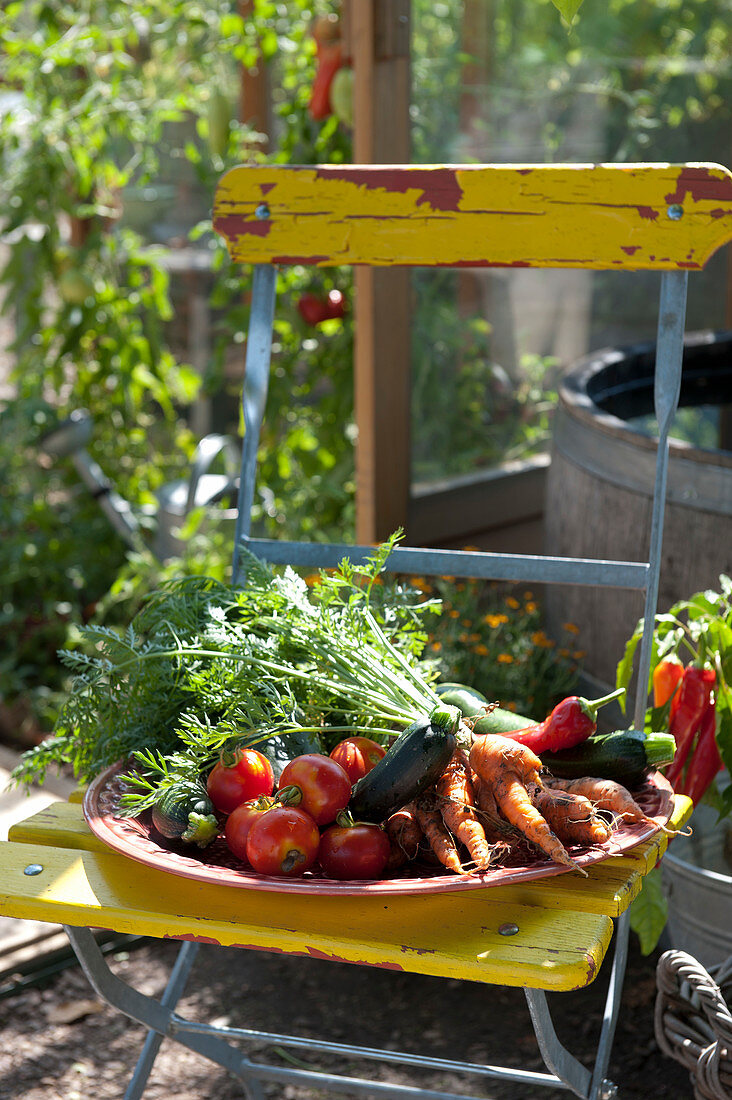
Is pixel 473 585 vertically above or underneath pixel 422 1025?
above

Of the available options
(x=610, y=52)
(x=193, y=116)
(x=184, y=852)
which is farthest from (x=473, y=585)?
(x=193, y=116)

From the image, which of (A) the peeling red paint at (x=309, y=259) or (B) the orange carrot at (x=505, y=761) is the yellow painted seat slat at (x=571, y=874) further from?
(A) the peeling red paint at (x=309, y=259)

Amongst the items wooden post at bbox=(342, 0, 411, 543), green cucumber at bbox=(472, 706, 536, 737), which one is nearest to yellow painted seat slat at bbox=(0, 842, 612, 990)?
green cucumber at bbox=(472, 706, 536, 737)

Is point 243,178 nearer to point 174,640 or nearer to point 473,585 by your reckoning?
point 174,640

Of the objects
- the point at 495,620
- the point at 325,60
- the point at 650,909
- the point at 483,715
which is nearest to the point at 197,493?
the point at 495,620

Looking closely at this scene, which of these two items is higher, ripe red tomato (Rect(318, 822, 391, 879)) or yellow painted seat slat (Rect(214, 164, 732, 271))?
yellow painted seat slat (Rect(214, 164, 732, 271))

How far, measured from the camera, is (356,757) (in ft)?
4.26

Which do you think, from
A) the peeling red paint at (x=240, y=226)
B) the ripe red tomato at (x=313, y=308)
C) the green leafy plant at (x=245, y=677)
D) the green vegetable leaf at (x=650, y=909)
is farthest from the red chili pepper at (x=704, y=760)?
the ripe red tomato at (x=313, y=308)

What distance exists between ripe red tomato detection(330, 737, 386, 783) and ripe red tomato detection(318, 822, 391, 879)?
11cm

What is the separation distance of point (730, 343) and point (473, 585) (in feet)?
3.62

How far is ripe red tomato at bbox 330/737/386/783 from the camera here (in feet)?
4.25

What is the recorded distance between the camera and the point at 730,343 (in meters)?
3.35

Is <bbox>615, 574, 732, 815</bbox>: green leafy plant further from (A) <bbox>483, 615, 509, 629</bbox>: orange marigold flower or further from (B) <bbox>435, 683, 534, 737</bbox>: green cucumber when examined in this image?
(A) <bbox>483, 615, 509, 629</bbox>: orange marigold flower

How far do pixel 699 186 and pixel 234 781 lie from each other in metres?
0.93
